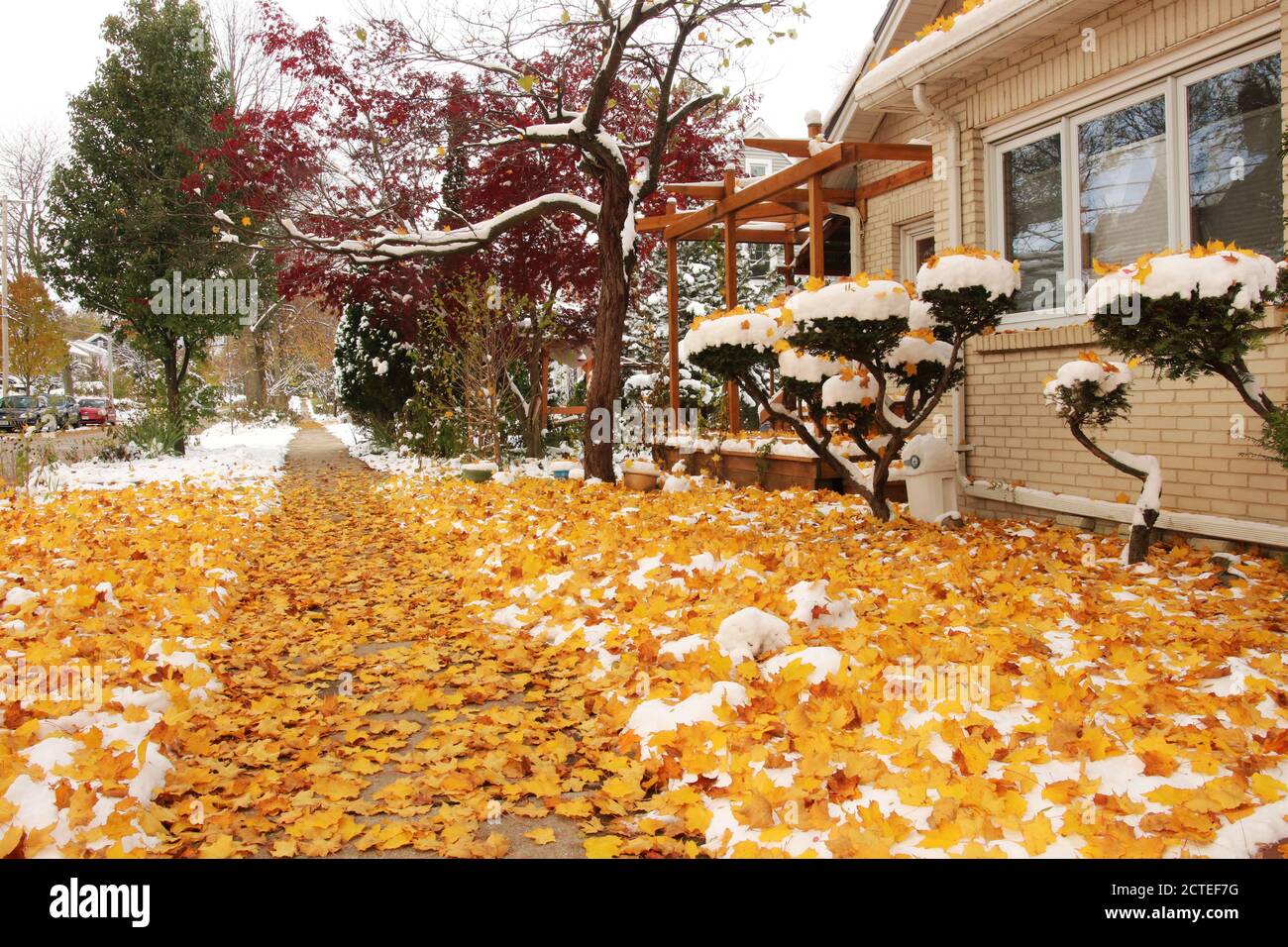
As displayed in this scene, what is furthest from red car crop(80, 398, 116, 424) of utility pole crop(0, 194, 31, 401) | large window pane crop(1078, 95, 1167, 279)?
large window pane crop(1078, 95, 1167, 279)

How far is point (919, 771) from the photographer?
8.80 feet

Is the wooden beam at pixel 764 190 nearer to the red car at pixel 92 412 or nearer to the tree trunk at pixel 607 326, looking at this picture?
the tree trunk at pixel 607 326

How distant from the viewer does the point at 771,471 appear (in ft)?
31.6

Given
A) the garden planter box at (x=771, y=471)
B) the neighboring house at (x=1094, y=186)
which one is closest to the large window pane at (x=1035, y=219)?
the neighboring house at (x=1094, y=186)

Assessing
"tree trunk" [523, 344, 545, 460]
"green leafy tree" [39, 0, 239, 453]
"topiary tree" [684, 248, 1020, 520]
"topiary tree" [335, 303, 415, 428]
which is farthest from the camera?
"topiary tree" [335, 303, 415, 428]

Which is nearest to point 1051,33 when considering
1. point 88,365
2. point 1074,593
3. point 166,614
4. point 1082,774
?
point 1074,593

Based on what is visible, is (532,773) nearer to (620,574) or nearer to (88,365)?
(620,574)

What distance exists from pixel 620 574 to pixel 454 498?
16.7 ft

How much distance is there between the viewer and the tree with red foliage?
10398 millimetres

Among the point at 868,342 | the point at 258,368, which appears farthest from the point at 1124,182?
the point at 258,368

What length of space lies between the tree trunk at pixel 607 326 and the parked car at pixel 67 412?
2645 cm

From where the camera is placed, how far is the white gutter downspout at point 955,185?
769 centimetres

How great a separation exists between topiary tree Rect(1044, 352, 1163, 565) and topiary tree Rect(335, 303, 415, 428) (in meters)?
12.1

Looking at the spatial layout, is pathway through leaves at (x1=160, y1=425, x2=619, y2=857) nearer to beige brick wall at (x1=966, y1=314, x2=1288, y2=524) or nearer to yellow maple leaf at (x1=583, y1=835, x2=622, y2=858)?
yellow maple leaf at (x1=583, y1=835, x2=622, y2=858)
